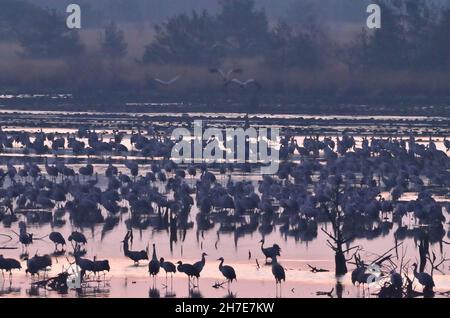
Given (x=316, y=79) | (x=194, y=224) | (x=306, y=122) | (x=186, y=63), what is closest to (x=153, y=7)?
(x=186, y=63)

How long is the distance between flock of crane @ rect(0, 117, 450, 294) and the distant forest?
29853mm

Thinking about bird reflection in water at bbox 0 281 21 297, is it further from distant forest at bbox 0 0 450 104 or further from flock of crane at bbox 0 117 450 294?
distant forest at bbox 0 0 450 104

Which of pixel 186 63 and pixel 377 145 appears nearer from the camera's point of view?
pixel 377 145

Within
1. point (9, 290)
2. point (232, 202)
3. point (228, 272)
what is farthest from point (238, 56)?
point (9, 290)

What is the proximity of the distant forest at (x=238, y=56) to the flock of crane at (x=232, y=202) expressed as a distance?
97.9 feet

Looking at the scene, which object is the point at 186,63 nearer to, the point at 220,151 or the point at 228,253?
the point at 220,151

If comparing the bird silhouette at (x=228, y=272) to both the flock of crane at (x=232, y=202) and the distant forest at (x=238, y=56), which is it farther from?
the distant forest at (x=238, y=56)

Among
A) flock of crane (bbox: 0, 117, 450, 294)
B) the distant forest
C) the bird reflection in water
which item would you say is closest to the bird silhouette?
flock of crane (bbox: 0, 117, 450, 294)

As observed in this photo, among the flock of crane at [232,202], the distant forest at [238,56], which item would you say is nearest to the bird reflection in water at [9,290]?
the flock of crane at [232,202]

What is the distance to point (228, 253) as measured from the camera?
80.2 feet

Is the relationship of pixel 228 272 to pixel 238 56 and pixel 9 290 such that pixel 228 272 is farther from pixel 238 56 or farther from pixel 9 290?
pixel 238 56

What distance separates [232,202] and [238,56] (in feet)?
152

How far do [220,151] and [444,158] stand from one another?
5.51m

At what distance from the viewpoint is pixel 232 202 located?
2789cm
